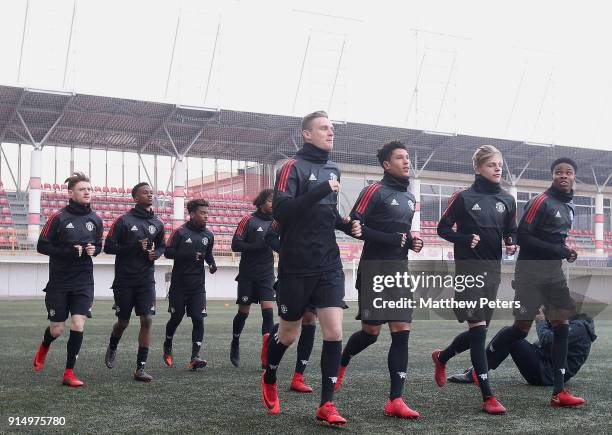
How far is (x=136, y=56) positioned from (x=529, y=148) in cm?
1947

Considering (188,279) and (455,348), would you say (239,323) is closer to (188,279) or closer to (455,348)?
(188,279)

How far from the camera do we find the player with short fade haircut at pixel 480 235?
19.1ft

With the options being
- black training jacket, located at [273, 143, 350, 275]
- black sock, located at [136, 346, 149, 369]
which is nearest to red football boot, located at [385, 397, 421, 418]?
black training jacket, located at [273, 143, 350, 275]

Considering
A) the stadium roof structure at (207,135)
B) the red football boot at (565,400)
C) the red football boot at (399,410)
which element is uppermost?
the red football boot at (565,400)

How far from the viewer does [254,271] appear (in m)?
8.59

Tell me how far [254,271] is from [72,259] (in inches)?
85.3

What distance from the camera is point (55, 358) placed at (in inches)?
354

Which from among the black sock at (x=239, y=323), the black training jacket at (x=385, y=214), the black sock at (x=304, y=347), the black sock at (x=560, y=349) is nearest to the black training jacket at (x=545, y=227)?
the black sock at (x=560, y=349)

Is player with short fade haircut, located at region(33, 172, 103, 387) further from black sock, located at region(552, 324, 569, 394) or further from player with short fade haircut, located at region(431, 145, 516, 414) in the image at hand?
black sock, located at region(552, 324, 569, 394)

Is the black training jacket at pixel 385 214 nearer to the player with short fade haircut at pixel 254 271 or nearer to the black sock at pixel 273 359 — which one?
the black sock at pixel 273 359

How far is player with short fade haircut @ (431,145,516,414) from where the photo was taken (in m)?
5.82

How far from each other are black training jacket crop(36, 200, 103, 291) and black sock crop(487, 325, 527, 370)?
3.81 meters

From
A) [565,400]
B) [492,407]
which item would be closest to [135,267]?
[492,407]

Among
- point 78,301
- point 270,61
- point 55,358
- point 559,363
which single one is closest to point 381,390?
point 559,363
